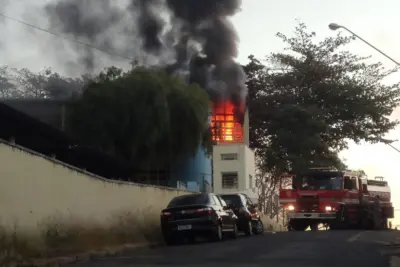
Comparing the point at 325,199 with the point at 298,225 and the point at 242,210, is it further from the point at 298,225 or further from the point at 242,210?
the point at 242,210

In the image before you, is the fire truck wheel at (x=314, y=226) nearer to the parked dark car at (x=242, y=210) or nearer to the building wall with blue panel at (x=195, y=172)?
the parked dark car at (x=242, y=210)

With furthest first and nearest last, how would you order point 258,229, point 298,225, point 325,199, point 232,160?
point 232,160
point 298,225
point 325,199
point 258,229

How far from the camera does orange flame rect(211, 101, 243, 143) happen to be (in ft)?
147

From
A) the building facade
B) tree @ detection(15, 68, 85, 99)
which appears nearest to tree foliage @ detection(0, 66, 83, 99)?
tree @ detection(15, 68, 85, 99)

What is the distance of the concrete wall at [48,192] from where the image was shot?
14.3 m

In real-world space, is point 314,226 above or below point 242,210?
below

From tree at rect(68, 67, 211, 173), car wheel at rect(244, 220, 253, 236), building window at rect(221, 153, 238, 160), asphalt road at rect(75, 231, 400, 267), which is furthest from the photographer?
building window at rect(221, 153, 238, 160)

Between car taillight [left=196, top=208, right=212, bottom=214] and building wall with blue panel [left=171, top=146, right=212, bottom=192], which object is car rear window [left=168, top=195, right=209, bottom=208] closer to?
car taillight [left=196, top=208, right=212, bottom=214]

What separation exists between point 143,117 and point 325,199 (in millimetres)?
8836

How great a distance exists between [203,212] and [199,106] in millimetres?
12930

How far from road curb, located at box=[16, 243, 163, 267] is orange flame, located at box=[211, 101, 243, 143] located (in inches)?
961

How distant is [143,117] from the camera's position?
30.2m

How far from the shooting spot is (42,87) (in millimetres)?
46781

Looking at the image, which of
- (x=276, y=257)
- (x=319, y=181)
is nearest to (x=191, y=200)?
(x=276, y=257)
